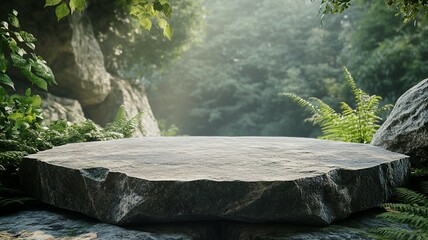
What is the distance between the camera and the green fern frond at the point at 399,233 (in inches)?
90.2

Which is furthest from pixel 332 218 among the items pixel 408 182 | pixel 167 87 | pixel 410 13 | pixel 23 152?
pixel 167 87

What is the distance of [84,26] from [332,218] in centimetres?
739

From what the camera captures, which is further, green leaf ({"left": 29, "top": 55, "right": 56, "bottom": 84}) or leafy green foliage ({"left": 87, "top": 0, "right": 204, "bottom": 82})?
leafy green foliage ({"left": 87, "top": 0, "right": 204, "bottom": 82})

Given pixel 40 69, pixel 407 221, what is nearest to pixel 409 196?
pixel 407 221

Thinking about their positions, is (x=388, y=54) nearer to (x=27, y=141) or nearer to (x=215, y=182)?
(x=27, y=141)

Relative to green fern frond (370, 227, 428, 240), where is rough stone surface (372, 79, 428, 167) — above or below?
above

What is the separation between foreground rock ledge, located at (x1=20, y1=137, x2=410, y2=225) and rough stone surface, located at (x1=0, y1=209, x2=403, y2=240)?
7 cm

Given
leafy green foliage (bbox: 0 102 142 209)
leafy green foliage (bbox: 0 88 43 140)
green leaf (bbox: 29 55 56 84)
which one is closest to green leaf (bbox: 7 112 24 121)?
leafy green foliage (bbox: 0 88 43 140)

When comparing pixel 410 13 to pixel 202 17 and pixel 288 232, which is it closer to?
pixel 288 232

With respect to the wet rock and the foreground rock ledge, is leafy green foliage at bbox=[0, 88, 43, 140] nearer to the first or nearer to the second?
the foreground rock ledge

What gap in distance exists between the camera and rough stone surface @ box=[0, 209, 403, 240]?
246 centimetres

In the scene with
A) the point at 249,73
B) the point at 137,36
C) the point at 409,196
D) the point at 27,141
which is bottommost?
the point at 409,196

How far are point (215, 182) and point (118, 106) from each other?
25.8ft

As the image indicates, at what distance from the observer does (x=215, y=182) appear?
8.03 feet
